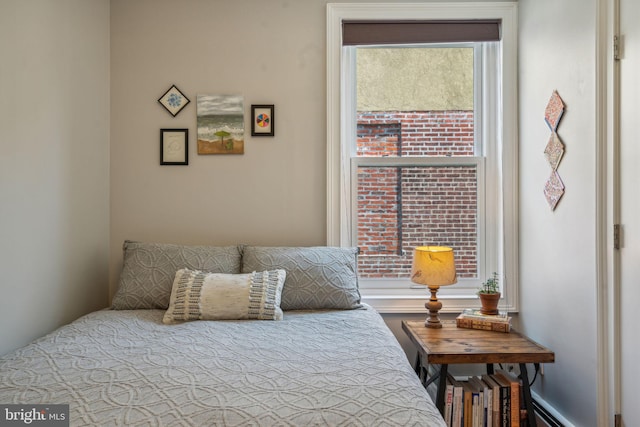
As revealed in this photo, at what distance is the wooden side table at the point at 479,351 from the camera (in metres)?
2.08

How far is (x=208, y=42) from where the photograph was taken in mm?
2820

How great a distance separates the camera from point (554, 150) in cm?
230

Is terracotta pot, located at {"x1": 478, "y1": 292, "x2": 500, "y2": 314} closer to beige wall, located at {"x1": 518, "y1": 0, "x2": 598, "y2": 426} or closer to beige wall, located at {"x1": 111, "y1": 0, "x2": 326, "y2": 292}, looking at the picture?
beige wall, located at {"x1": 518, "y1": 0, "x2": 598, "y2": 426}

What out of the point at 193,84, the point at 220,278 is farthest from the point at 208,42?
the point at 220,278

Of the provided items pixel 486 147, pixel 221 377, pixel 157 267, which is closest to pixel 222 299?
pixel 157 267

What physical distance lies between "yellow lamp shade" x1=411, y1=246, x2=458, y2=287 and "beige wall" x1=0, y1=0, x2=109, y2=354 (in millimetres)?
1900

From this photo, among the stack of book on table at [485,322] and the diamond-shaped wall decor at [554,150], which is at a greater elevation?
the diamond-shaped wall decor at [554,150]

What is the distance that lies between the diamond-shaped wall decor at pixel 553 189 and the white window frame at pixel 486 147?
1.28 feet

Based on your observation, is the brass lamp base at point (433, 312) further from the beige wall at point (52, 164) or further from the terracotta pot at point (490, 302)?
the beige wall at point (52, 164)

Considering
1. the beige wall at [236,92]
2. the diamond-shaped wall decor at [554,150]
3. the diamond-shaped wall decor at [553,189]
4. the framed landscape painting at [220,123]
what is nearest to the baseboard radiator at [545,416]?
the diamond-shaped wall decor at [553,189]

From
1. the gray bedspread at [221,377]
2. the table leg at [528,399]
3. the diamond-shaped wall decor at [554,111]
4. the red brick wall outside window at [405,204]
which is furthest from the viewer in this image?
the red brick wall outside window at [405,204]

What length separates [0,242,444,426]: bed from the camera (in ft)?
4.12

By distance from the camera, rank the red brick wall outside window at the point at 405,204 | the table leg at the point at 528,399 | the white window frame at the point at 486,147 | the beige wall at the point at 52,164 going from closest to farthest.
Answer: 1. the beige wall at the point at 52,164
2. the table leg at the point at 528,399
3. the white window frame at the point at 486,147
4. the red brick wall outside window at the point at 405,204

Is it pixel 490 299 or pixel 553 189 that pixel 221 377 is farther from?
pixel 553 189
